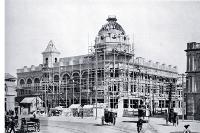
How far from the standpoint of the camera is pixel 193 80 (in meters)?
8.03

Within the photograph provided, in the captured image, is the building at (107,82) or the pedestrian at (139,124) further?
the building at (107,82)

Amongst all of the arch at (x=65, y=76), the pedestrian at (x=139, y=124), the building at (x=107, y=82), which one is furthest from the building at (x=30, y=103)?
the pedestrian at (x=139, y=124)

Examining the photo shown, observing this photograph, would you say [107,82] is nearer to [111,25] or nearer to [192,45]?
[111,25]

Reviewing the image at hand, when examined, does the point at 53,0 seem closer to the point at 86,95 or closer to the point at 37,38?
the point at 37,38

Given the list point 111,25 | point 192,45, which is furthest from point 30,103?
point 192,45

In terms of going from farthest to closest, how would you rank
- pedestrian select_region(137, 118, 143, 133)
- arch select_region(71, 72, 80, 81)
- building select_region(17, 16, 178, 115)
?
1. arch select_region(71, 72, 80, 81)
2. building select_region(17, 16, 178, 115)
3. pedestrian select_region(137, 118, 143, 133)

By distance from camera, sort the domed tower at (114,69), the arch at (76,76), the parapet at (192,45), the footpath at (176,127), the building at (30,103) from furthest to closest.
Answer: the arch at (76,76), the domed tower at (114,69), the building at (30,103), the parapet at (192,45), the footpath at (176,127)

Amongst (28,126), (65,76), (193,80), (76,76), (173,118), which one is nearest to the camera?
(28,126)

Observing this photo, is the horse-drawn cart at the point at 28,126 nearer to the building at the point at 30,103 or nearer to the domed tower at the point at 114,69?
the building at the point at 30,103

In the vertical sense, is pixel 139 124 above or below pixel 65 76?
below

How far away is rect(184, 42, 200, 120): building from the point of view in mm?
7612

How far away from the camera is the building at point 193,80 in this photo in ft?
25.0

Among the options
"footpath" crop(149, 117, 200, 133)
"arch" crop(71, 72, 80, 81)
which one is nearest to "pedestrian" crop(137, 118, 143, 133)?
"footpath" crop(149, 117, 200, 133)

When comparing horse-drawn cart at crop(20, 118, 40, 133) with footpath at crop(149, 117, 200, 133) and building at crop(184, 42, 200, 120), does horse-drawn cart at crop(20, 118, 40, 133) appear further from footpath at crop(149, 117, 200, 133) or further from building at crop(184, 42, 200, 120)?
building at crop(184, 42, 200, 120)
